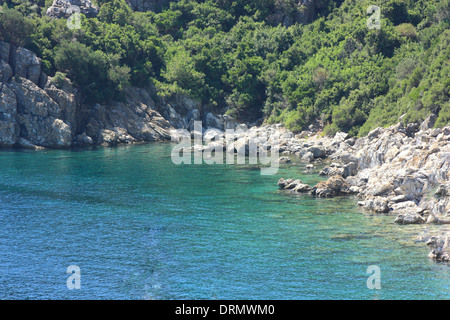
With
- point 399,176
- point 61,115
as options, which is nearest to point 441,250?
point 399,176

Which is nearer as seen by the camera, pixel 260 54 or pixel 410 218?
pixel 410 218

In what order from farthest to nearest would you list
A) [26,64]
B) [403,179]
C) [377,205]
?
[26,64]
[403,179]
[377,205]

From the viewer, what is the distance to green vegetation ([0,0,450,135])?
9681cm

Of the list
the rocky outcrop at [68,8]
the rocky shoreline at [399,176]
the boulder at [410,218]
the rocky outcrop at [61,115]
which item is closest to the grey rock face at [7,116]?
the rocky outcrop at [61,115]

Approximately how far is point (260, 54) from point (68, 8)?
138ft

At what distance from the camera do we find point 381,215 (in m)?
50.9

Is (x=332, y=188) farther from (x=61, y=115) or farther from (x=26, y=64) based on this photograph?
(x=26, y=64)

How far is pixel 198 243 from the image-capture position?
4406 centimetres

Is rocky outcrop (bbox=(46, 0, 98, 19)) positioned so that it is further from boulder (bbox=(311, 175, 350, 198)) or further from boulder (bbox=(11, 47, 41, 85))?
boulder (bbox=(311, 175, 350, 198))

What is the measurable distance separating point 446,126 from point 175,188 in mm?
31310

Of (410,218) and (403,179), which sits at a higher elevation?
(403,179)

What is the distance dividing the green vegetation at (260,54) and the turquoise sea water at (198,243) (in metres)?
34.7

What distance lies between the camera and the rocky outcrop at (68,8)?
389 feet

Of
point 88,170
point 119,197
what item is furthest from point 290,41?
point 119,197
